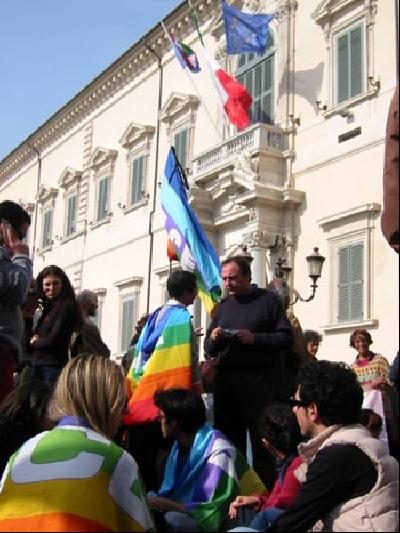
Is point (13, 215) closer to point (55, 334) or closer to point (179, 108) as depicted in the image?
point (55, 334)

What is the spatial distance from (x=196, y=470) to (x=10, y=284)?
1506 millimetres

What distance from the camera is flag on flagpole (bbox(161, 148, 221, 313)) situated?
1009 centimetres

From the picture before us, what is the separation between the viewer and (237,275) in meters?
5.51

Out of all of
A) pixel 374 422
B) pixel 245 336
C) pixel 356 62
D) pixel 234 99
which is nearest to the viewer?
pixel 245 336

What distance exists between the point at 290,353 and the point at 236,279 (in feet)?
2.43

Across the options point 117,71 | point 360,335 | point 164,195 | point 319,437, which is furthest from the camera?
point 117,71

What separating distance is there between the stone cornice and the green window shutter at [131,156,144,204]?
2853 mm

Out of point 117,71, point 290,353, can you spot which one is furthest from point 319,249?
point 117,71

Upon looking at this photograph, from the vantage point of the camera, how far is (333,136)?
51.0 ft

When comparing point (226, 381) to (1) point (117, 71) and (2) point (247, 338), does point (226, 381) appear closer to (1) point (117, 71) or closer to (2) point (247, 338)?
(2) point (247, 338)

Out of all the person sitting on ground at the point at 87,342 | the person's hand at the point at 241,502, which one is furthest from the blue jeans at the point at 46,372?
the person's hand at the point at 241,502

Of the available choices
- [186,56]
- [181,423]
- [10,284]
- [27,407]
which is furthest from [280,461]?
[186,56]

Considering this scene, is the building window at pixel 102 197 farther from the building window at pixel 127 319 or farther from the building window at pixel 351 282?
the building window at pixel 351 282

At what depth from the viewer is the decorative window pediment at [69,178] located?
86.6ft
